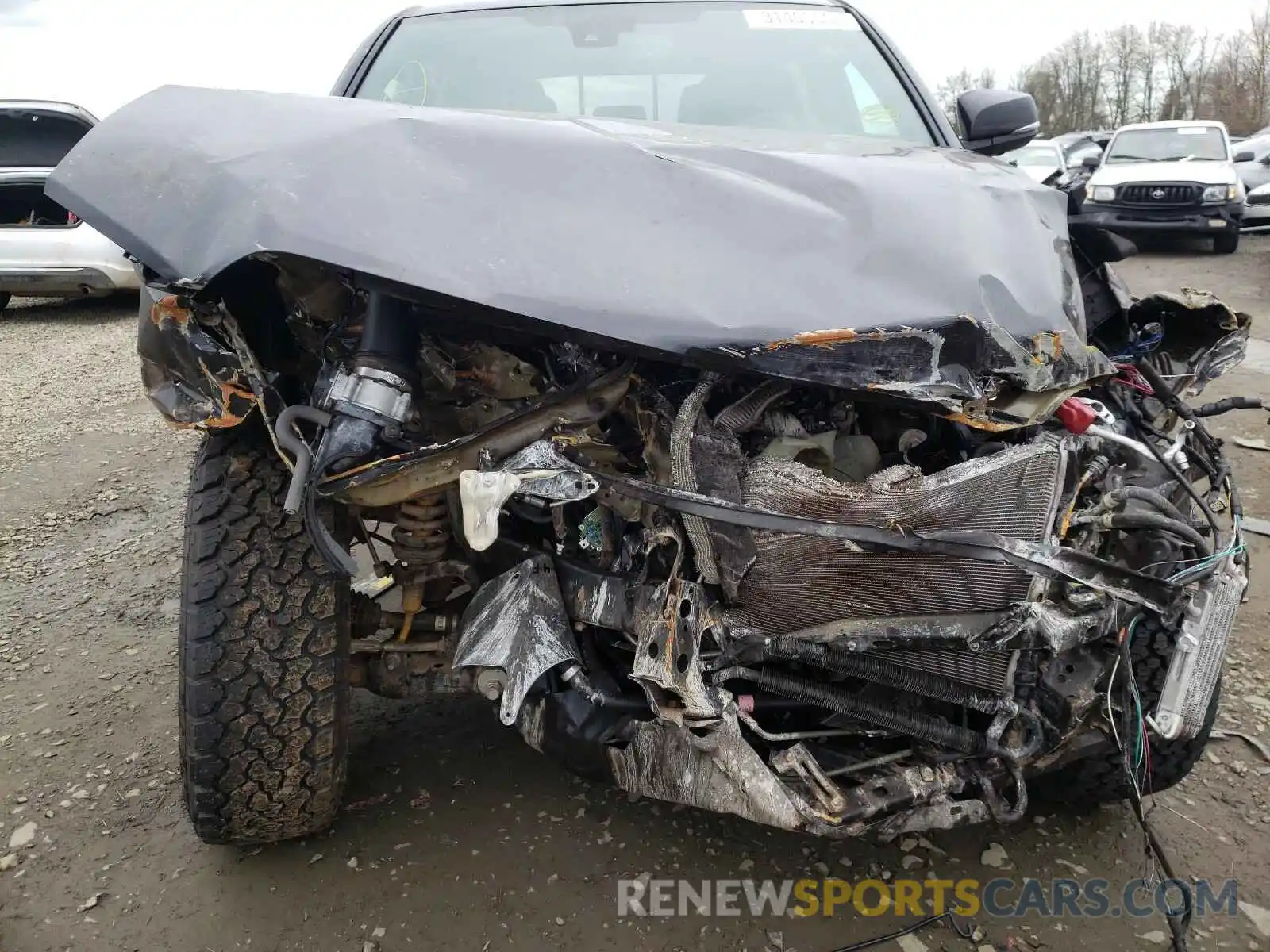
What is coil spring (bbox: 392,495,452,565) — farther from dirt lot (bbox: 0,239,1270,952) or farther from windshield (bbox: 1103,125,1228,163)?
windshield (bbox: 1103,125,1228,163)

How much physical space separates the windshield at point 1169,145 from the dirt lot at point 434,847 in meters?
10.3

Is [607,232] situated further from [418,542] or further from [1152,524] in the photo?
[1152,524]

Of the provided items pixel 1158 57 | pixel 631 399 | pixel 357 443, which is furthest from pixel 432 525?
pixel 1158 57

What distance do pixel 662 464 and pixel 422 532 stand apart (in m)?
0.58

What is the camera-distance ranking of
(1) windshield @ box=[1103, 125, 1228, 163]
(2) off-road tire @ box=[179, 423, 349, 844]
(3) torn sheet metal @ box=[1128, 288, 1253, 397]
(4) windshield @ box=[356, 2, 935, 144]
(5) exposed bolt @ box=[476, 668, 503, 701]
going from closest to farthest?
1. (2) off-road tire @ box=[179, 423, 349, 844]
2. (5) exposed bolt @ box=[476, 668, 503, 701]
3. (3) torn sheet metal @ box=[1128, 288, 1253, 397]
4. (4) windshield @ box=[356, 2, 935, 144]
5. (1) windshield @ box=[1103, 125, 1228, 163]

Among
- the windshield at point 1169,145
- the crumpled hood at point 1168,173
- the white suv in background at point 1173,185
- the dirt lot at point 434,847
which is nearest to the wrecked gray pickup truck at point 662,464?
the dirt lot at point 434,847

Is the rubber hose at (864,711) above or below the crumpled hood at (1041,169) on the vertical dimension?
above

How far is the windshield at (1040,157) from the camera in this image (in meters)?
12.7

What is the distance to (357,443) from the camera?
1.54m

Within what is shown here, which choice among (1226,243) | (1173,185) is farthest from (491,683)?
(1226,243)

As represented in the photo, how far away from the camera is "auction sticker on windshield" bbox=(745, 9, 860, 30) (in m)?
2.87

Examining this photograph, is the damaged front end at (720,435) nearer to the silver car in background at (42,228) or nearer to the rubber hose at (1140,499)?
the rubber hose at (1140,499)

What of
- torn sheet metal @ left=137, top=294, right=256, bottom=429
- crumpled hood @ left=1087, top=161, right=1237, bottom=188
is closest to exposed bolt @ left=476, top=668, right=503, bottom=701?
torn sheet metal @ left=137, top=294, right=256, bottom=429

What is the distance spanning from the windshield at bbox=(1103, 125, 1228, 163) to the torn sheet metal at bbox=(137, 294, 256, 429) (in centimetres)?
1242
